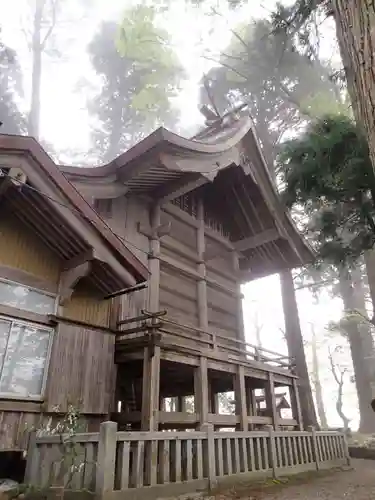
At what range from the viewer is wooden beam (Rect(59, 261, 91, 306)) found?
8039 millimetres

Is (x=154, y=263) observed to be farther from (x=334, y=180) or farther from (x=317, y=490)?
(x=317, y=490)

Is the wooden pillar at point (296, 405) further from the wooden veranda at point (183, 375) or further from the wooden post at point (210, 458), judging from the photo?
the wooden post at point (210, 458)

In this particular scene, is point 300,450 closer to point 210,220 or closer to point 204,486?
point 204,486

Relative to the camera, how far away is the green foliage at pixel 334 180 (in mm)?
6941

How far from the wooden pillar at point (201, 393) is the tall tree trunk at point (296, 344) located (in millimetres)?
5343

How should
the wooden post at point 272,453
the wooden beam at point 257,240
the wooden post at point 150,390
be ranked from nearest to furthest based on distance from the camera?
the wooden post at point 150,390
the wooden post at point 272,453
the wooden beam at point 257,240

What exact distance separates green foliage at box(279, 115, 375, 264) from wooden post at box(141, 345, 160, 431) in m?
3.96

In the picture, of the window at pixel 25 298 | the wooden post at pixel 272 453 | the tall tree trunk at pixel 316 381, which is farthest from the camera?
the tall tree trunk at pixel 316 381

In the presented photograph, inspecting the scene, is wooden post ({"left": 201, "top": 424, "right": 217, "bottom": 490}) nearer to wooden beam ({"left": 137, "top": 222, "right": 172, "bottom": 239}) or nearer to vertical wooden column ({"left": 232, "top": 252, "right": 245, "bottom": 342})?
wooden beam ({"left": 137, "top": 222, "right": 172, "bottom": 239})

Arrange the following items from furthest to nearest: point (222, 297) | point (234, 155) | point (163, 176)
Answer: point (222, 297) < point (234, 155) < point (163, 176)

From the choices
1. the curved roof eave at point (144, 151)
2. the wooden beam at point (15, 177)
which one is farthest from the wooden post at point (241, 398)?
the wooden beam at point (15, 177)

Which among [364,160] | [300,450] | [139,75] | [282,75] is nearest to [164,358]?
[300,450]

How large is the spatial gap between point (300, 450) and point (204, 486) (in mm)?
3968

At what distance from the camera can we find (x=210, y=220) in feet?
45.6
